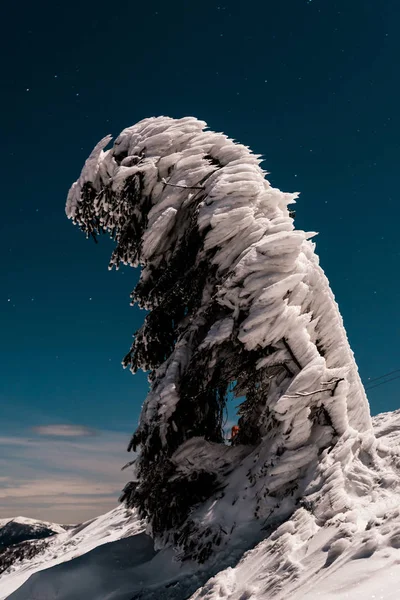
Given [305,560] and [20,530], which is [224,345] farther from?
[20,530]

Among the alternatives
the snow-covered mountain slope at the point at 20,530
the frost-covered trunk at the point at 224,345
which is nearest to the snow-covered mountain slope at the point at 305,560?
the frost-covered trunk at the point at 224,345

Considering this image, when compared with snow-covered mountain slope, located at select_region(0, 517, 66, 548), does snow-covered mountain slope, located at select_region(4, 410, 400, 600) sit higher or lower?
lower

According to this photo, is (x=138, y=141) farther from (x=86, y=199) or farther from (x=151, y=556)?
(x=151, y=556)

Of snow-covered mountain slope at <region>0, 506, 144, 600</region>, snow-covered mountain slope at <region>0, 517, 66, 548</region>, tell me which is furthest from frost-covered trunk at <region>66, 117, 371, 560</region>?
snow-covered mountain slope at <region>0, 517, 66, 548</region>

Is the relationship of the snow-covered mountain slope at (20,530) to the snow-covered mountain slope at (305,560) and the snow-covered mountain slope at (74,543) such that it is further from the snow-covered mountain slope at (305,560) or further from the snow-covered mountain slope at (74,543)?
the snow-covered mountain slope at (305,560)

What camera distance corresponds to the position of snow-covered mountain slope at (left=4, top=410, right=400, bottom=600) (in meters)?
3.91

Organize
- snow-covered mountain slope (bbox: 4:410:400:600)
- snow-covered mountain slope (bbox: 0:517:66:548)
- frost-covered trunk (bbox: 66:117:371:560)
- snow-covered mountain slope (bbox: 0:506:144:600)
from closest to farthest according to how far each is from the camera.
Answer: snow-covered mountain slope (bbox: 4:410:400:600) < frost-covered trunk (bbox: 66:117:371:560) < snow-covered mountain slope (bbox: 0:506:144:600) < snow-covered mountain slope (bbox: 0:517:66:548)

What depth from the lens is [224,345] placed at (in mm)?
7094

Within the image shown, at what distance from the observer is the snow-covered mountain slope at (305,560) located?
12.8 ft

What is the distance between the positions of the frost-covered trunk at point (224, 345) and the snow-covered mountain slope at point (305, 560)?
38 cm

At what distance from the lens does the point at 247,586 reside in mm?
4836

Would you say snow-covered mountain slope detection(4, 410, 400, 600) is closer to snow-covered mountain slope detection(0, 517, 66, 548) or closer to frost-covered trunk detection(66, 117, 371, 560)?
frost-covered trunk detection(66, 117, 371, 560)

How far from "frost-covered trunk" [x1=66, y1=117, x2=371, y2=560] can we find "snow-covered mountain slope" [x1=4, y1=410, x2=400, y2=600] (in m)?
0.38

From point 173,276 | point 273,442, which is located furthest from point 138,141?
point 273,442
